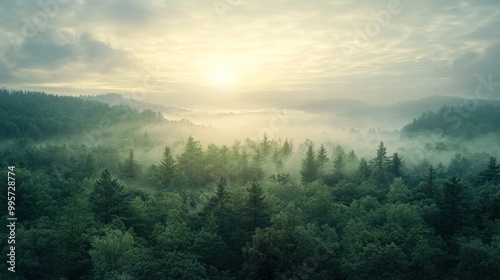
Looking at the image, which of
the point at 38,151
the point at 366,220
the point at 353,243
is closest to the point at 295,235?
the point at 353,243

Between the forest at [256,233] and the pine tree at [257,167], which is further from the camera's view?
the pine tree at [257,167]

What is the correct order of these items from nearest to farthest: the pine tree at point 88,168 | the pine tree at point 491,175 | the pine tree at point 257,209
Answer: the pine tree at point 257,209
the pine tree at point 491,175
the pine tree at point 88,168

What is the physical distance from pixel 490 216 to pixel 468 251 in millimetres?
20612

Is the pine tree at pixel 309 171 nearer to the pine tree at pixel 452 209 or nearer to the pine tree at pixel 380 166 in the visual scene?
the pine tree at pixel 380 166

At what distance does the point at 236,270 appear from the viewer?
171ft

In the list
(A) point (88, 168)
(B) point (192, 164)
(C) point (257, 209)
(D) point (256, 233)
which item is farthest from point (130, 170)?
(D) point (256, 233)

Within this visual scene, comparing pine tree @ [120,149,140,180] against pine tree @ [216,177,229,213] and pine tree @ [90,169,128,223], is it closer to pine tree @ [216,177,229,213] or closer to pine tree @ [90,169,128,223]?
pine tree @ [90,169,128,223]

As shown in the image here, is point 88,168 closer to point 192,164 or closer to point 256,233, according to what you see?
point 192,164

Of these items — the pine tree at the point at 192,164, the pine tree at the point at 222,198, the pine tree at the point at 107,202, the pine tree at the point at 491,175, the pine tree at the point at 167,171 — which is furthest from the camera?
the pine tree at the point at 192,164

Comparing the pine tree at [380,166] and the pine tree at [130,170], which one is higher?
the pine tree at [380,166]

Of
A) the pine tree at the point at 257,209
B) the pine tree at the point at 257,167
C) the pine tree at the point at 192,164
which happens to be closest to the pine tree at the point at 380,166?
the pine tree at the point at 257,167

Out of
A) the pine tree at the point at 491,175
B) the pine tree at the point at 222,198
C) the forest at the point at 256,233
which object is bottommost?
the forest at the point at 256,233

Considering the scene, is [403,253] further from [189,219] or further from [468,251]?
[189,219]

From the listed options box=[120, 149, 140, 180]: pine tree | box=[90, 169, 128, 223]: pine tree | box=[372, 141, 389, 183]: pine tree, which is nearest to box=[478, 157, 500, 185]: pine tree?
box=[372, 141, 389, 183]: pine tree
